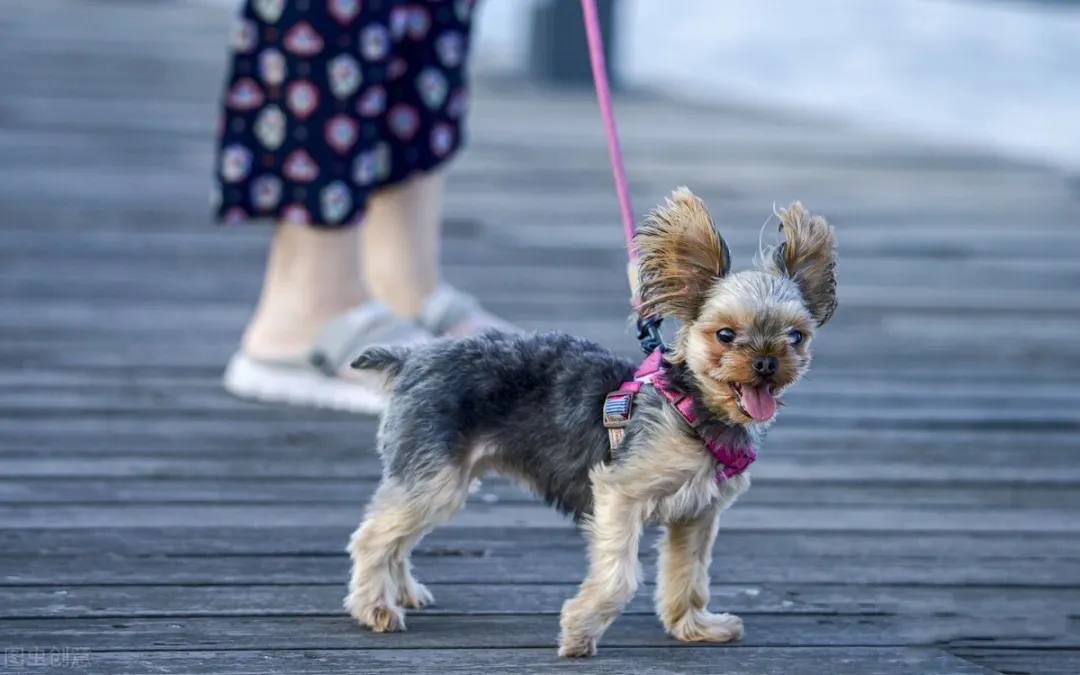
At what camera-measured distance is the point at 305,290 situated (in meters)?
4.45

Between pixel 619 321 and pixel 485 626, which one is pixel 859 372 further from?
pixel 485 626

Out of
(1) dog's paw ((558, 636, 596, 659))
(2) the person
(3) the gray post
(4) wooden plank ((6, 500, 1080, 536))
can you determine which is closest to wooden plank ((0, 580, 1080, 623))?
(1) dog's paw ((558, 636, 596, 659))

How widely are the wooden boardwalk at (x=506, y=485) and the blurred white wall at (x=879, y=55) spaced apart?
16.7 ft

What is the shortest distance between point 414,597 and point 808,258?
954mm

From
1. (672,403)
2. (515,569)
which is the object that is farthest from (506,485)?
(672,403)

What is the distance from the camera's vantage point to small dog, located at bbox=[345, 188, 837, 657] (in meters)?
2.62

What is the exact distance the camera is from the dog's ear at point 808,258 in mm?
2666

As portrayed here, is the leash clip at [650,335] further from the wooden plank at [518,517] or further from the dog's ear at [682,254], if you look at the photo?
the wooden plank at [518,517]

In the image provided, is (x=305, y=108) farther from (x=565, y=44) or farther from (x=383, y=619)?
(x=565, y=44)

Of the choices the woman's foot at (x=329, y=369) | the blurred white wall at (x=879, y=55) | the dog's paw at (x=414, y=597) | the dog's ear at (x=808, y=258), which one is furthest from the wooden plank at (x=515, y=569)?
the blurred white wall at (x=879, y=55)

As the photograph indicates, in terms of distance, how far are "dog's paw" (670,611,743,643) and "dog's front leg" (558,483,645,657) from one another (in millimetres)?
178

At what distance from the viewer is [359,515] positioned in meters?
3.53

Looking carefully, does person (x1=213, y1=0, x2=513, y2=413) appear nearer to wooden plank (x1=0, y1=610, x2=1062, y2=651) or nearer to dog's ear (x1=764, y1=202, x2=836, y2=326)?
wooden plank (x1=0, y1=610, x2=1062, y2=651)

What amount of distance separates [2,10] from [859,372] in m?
9.43
